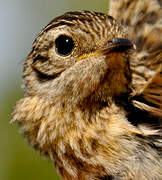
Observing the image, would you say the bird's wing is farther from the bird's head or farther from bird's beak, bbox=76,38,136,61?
bird's beak, bbox=76,38,136,61

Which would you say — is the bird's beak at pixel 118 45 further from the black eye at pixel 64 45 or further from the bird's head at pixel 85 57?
the black eye at pixel 64 45

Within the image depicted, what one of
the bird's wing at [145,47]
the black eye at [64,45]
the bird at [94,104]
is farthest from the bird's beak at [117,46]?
the bird's wing at [145,47]

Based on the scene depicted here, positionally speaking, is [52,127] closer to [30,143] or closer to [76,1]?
[30,143]

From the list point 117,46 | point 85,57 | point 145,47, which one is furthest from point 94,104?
point 145,47

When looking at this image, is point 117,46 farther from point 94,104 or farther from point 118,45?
point 94,104

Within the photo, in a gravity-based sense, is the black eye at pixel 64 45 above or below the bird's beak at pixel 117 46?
above

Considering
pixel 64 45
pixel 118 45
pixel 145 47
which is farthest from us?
pixel 145 47

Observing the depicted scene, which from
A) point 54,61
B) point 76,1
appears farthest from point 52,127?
point 76,1
